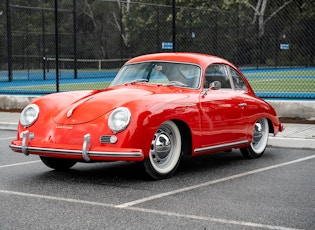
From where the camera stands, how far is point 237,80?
343 inches

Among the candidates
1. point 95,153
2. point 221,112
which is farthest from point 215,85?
point 95,153

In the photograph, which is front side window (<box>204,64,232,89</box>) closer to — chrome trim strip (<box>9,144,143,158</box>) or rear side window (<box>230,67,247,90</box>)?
rear side window (<box>230,67,247,90</box>)

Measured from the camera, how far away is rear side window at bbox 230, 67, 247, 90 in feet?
28.3

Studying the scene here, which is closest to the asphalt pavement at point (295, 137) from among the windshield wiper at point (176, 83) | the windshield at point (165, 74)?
the windshield at point (165, 74)

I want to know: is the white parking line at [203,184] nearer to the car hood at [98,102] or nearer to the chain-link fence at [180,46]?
the car hood at [98,102]

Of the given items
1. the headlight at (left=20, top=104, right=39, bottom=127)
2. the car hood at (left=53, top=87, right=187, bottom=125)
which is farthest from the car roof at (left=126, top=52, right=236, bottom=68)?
the headlight at (left=20, top=104, right=39, bottom=127)

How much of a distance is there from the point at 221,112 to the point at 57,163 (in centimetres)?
216

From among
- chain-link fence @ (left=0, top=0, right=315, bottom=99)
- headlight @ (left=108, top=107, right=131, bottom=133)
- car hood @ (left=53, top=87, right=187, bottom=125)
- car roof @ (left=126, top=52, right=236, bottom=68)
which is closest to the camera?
headlight @ (left=108, top=107, right=131, bottom=133)

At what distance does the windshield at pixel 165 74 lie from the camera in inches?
309

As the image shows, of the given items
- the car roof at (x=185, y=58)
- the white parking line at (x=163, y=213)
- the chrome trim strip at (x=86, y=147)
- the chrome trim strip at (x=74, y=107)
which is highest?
the car roof at (x=185, y=58)

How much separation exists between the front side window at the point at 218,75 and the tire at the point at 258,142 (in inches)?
31.9

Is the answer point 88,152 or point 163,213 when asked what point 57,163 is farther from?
point 163,213

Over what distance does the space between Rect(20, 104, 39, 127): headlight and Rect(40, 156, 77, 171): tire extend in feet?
1.87

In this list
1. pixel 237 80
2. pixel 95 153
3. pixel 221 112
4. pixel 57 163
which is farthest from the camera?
pixel 237 80
